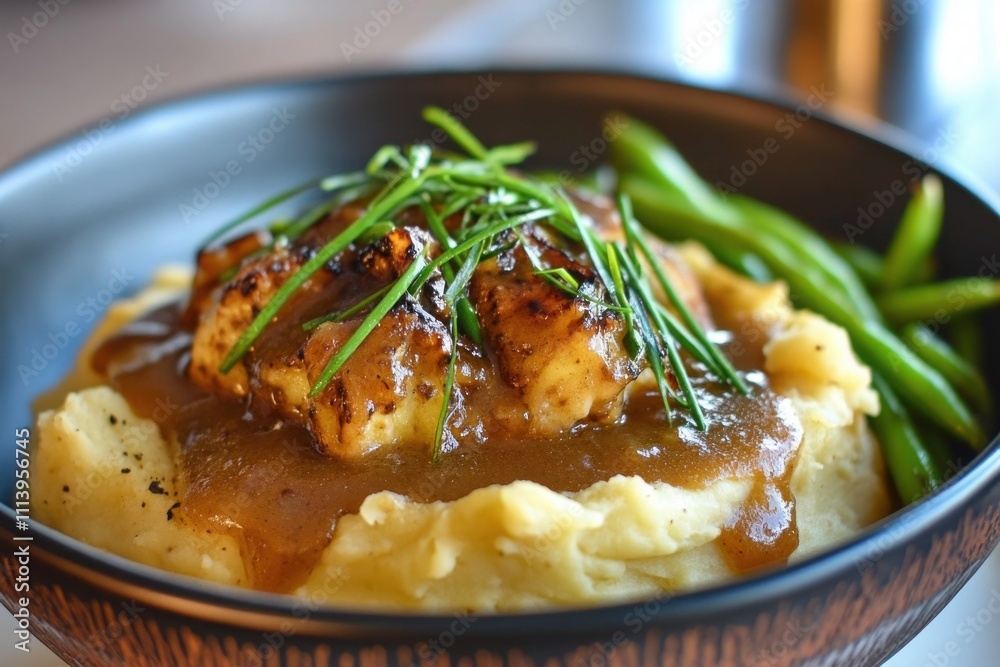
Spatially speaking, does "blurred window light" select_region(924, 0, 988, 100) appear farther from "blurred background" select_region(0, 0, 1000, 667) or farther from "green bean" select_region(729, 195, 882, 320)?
"green bean" select_region(729, 195, 882, 320)

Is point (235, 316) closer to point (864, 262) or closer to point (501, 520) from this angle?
point (501, 520)

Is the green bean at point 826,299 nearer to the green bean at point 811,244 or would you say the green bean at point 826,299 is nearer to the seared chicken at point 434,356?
the green bean at point 811,244

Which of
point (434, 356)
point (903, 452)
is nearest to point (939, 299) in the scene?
point (903, 452)

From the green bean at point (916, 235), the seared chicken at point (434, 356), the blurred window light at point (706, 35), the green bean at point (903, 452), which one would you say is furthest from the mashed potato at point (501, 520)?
the blurred window light at point (706, 35)

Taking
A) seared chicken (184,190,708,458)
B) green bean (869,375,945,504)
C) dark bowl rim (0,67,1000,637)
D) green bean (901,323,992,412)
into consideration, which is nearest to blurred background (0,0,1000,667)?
green bean (901,323,992,412)

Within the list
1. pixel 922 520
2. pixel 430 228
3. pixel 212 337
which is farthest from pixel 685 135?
pixel 922 520

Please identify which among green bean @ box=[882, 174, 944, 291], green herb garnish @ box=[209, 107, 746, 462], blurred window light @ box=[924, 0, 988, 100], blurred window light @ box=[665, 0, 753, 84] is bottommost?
green herb garnish @ box=[209, 107, 746, 462]

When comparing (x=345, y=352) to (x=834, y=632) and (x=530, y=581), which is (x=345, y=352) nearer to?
(x=530, y=581)
